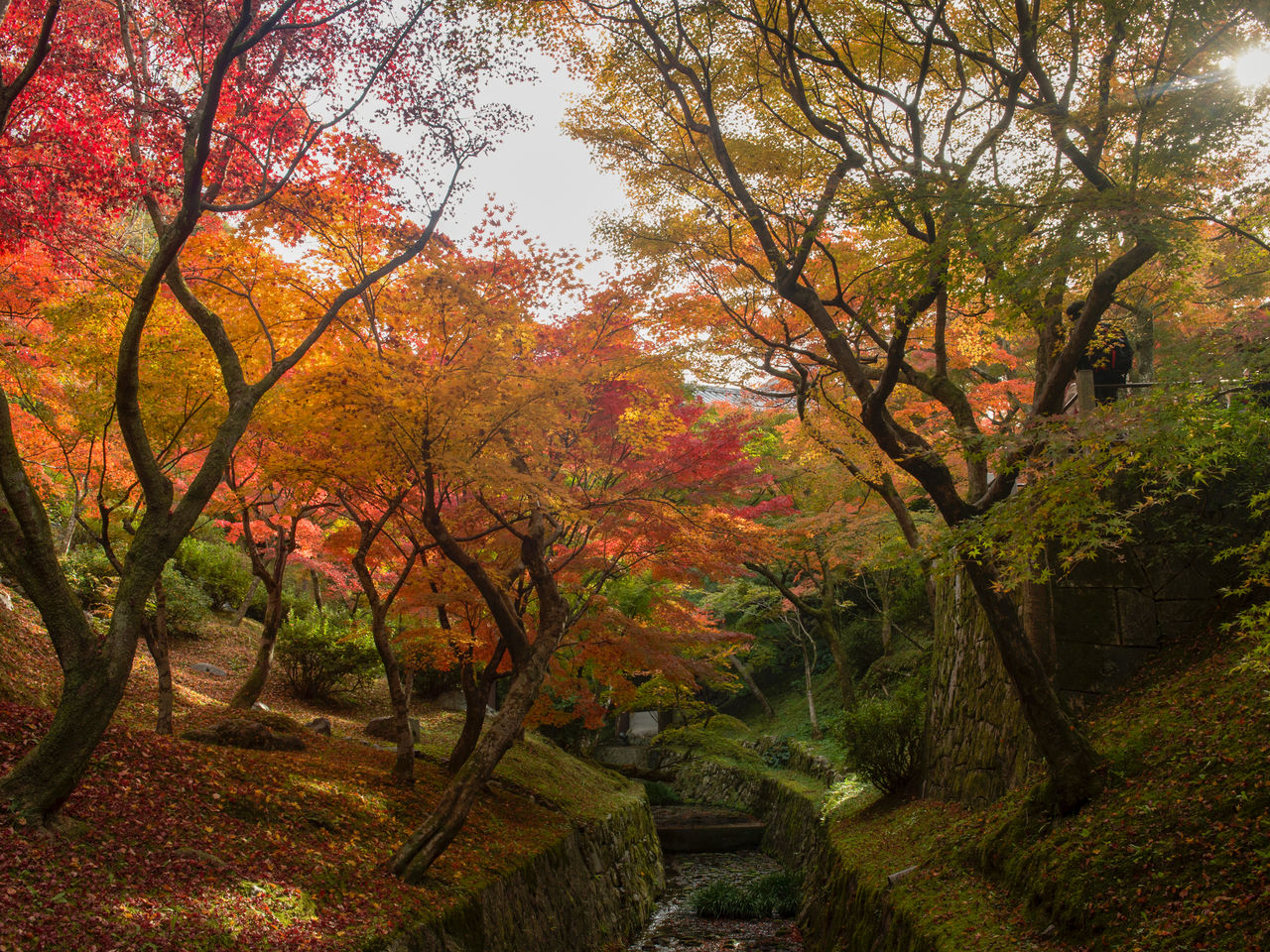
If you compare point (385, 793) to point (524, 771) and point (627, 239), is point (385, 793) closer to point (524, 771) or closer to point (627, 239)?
point (524, 771)

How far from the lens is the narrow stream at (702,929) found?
10195 millimetres

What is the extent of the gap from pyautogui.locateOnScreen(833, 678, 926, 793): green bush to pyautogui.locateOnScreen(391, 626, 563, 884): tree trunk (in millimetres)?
5234

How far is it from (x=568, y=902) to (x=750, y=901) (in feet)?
12.1

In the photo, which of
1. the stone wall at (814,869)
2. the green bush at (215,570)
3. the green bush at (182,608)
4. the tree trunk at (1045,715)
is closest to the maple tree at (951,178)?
the tree trunk at (1045,715)

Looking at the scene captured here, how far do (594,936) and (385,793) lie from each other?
3.47 metres

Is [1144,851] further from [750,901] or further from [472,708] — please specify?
[750,901]

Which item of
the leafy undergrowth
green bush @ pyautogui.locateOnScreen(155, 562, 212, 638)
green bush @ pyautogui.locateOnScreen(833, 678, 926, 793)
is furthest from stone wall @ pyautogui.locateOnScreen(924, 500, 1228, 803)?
green bush @ pyautogui.locateOnScreen(155, 562, 212, 638)

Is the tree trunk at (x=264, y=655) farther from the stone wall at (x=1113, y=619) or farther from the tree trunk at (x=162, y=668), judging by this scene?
the stone wall at (x=1113, y=619)

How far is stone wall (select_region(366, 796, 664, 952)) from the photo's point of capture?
262 inches

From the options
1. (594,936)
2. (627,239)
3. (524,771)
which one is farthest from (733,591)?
(627,239)

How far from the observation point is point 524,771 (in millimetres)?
12547

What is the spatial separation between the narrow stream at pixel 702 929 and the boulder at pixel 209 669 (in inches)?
339

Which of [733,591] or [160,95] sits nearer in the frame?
[160,95]

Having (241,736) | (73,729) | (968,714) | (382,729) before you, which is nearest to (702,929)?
(968,714)
